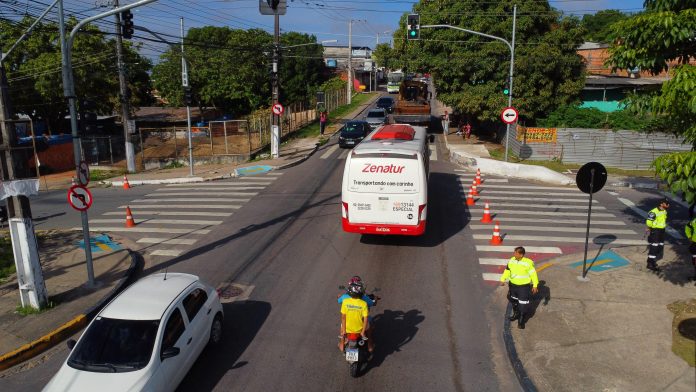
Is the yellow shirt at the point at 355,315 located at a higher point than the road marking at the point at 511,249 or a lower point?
higher

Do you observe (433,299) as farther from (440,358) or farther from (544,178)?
(544,178)

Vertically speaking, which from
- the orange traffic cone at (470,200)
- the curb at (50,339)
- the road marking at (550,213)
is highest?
the orange traffic cone at (470,200)

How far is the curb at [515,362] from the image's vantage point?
780cm

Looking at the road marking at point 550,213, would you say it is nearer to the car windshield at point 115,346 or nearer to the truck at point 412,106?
the car windshield at point 115,346

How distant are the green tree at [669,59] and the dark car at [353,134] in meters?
23.0

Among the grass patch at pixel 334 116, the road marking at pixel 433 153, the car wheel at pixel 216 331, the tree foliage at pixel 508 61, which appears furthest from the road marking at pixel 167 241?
the grass patch at pixel 334 116

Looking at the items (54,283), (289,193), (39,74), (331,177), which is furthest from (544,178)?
(39,74)

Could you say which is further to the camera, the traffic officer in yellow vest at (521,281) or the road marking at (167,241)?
the road marking at (167,241)

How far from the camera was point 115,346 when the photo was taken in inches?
290

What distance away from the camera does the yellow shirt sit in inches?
315

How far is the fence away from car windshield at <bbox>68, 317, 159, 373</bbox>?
25555 millimetres

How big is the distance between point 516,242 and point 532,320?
5024 millimetres

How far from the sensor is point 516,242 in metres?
14.7

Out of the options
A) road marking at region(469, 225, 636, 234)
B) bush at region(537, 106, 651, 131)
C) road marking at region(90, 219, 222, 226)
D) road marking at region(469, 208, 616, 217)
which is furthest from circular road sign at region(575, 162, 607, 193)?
bush at region(537, 106, 651, 131)
